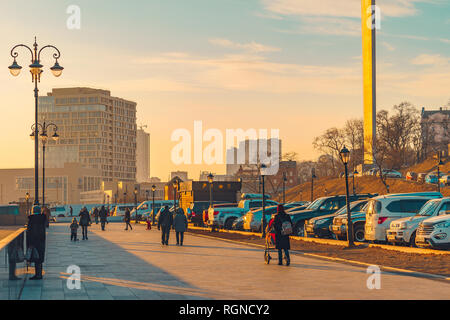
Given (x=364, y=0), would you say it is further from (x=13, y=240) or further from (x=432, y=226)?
(x=13, y=240)

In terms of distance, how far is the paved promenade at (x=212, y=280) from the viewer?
12508mm

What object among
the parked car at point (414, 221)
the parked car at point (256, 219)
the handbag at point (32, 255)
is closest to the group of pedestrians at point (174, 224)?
the parked car at point (256, 219)

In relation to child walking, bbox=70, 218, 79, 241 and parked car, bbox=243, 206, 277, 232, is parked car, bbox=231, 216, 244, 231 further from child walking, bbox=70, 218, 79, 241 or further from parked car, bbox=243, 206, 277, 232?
child walking, bbox=70, 218, 79, 241

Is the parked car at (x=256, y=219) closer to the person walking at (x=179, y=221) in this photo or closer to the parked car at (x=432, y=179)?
the person walking at (x=179, y=221)

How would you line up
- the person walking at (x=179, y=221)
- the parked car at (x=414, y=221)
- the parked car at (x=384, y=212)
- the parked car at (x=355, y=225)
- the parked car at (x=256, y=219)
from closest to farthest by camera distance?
the parked car at (x=414, y=221), the parked car at (x=384, y=212), the parked car at (x=355, y=225), the person walking at (x=179, y=221), the parked car at (x=256, y=219)

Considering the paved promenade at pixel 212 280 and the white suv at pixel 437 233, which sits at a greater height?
the white suv at pixel 437 233

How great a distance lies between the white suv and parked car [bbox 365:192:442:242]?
10.9 feet

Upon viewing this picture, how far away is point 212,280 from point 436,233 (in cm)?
837

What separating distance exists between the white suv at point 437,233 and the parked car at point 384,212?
333 centimetres

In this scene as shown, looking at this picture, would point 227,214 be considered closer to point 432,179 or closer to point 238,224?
point 238,224

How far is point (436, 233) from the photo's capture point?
2012 centimetres

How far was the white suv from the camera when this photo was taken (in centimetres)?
2005
